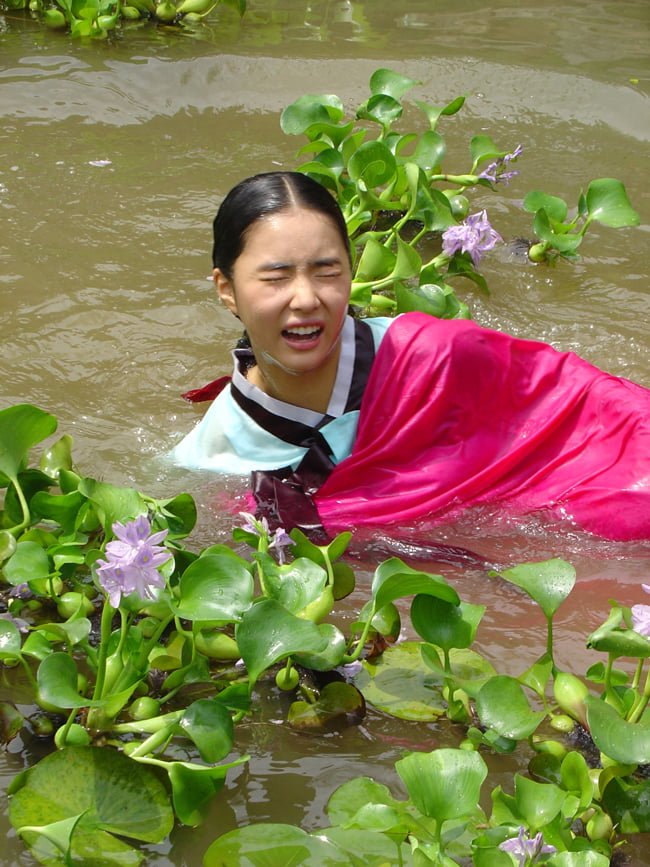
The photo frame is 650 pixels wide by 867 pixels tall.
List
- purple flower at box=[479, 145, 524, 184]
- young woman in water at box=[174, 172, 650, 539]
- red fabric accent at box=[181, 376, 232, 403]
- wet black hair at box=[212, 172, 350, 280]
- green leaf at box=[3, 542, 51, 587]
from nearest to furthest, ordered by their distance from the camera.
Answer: green leaf at box=[3, 542, 51, 587] → wet black hair at box=[212, 172, 350, 280] → young woman in water at box=[174, 172, 650, 539] → red fabric accent at box=[181, 376, 232, 403] → purple flower at box=[479, 145, 524, 184]

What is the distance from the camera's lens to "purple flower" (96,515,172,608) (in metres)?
1.65

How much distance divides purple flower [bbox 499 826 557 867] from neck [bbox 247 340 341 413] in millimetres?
1301

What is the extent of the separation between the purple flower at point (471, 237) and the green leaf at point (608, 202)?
0.36m

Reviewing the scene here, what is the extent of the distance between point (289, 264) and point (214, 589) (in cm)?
88

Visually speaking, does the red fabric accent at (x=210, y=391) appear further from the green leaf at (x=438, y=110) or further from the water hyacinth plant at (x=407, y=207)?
the green leaf at (x=438, y=110)

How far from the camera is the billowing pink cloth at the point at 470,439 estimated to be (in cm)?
270

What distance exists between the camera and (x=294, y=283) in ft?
8.25

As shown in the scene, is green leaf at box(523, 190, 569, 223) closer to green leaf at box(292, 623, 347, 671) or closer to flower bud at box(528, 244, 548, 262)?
flower bud at box(528, 244, 548, 262)

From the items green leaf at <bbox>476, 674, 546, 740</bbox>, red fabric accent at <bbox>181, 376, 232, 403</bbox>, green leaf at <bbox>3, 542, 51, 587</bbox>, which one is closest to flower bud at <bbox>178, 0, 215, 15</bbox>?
red fabric accent at <bbox>181, 376, 232, 403</bbox>

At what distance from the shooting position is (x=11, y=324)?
3.59m


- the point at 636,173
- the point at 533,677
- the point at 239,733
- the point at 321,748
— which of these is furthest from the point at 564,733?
the point at 636,173

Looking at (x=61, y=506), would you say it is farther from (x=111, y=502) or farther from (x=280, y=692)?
(x=280, y=692)

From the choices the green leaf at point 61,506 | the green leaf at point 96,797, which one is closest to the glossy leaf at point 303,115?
the green leaf at point 61,506

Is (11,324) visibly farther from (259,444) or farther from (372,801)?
(372,801)
